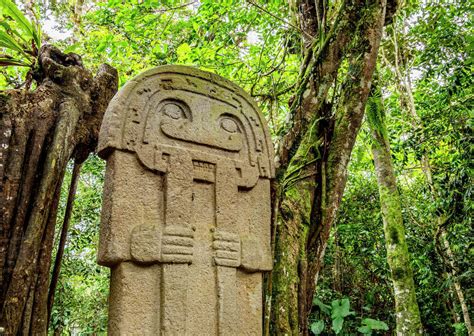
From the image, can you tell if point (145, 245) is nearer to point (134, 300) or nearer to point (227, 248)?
point (134, 300)

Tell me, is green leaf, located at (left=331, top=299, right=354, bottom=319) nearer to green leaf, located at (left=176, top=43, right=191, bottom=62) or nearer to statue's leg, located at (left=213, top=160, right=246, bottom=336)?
statue's leg, located at (left=213, top=160, right=246, bottom=336)

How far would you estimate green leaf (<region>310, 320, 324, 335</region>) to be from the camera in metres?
5.46

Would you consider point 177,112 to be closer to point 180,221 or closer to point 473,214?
point 180,221

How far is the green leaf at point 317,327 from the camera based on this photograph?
546 centimetres

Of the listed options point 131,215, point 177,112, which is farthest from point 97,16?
point 131,215

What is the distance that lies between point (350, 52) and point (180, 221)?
1.87 m

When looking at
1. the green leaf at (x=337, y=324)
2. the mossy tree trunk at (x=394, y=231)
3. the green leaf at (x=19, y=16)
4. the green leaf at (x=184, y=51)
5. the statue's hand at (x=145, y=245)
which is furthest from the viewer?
the green leaf at (x=337, y=324)

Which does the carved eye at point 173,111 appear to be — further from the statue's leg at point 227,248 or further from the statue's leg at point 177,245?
the statue's leg at point 227,248

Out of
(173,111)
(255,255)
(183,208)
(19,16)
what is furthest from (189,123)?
(19,16)

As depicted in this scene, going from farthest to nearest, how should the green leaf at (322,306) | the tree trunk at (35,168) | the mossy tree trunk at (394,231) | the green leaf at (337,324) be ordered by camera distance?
the green leaf at (322,306)
the green leaf at (337,324)
the mossy tree trunk at (394,231)
the tree trunk at (35,168)

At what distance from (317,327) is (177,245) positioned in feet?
12.8

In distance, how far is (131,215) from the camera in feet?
7.21

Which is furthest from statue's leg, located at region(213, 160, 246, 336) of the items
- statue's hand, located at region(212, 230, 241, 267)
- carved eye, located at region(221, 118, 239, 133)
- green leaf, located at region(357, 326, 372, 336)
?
green leaf, located at region(357, 326, 372, 336)

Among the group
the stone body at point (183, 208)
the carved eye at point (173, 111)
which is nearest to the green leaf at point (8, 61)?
the stone body at point (183, 208)
